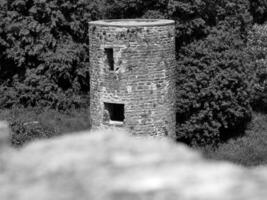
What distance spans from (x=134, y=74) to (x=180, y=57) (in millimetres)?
5348

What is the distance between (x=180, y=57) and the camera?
1977 cm

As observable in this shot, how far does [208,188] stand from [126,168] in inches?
15.9

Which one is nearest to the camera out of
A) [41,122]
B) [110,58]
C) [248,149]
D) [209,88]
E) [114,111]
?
[110,58]

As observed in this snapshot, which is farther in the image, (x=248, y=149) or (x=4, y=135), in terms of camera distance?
(x=248, y=149)

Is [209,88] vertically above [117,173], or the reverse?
[117,173]

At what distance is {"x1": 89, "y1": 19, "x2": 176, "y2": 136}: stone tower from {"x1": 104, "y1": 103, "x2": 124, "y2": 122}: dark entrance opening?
3 cm

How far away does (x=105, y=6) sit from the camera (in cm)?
2150

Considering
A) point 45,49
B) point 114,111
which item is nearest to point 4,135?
point 114,111

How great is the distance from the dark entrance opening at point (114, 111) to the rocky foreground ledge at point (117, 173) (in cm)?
1256

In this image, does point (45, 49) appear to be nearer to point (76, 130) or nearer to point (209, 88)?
point (76, 130)

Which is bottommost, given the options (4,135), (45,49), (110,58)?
(45,49)

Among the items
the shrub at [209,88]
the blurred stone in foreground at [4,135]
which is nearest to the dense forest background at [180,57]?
the shrub at [209,88]

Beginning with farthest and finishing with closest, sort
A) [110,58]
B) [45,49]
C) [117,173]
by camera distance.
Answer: [45,49] < [110,58] < [117,173]

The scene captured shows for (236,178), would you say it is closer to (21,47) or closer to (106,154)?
(106,154)
